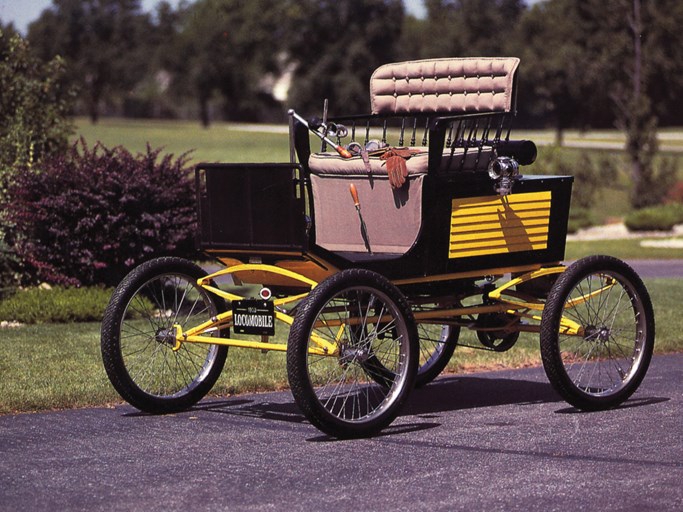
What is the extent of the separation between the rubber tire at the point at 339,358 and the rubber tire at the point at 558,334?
0.92 meters

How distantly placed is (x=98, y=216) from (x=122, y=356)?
5.46 m

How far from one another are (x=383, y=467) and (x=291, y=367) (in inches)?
29.8

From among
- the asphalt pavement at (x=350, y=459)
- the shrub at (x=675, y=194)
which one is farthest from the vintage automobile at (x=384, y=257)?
the shrub at (x=675, y=194)

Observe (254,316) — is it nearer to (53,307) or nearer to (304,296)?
(304,296)

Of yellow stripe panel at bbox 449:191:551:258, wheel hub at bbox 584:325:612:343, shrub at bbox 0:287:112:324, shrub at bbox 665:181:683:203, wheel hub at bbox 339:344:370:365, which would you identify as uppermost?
yellow stripe panel at bbox 449:191:551:258

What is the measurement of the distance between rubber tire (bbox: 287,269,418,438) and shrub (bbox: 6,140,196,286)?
20.2ft

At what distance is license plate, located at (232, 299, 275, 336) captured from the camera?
293 inches

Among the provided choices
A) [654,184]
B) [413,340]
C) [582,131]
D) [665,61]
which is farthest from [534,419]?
[582,131]

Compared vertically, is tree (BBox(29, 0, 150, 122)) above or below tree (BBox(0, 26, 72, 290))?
below

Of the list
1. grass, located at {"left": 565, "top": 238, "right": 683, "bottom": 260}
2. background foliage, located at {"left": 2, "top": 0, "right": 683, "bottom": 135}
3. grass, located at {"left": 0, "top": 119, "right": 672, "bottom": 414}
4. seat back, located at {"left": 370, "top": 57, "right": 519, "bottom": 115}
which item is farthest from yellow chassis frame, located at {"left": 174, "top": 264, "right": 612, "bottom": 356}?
background foliage, located at {"left": 2, "top": 0, "right": 683, "bottom": 135}

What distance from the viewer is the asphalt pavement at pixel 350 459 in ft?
19.4

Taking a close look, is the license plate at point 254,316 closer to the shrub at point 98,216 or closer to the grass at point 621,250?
the shrub at point 98,216

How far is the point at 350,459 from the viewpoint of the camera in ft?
22.1

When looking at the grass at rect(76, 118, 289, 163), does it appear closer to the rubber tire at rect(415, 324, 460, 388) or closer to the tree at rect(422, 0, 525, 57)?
the tree at rect(422, 0, 525, 57)
